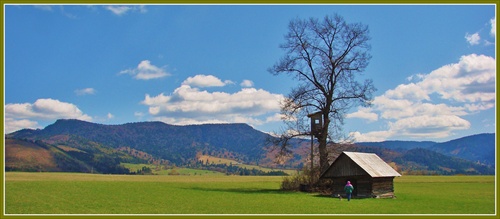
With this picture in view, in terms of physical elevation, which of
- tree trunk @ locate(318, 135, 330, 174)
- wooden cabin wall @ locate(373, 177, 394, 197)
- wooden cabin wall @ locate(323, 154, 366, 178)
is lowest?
wooden cabin wall @ locate(373, 177, 394, 197)

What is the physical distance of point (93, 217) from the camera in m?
22.7

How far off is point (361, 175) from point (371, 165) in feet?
7.27

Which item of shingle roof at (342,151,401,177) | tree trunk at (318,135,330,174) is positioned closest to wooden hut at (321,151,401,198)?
shingle roof at (342,151,401,177)

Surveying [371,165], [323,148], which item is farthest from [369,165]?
[323,148]

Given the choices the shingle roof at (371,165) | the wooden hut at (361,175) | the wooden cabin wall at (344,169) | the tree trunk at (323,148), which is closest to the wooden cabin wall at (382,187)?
the wooden hut at (361,175)

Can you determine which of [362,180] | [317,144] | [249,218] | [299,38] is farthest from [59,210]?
[299,38]

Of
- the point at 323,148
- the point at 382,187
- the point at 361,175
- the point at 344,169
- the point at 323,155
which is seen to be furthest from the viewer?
the point at 323,148

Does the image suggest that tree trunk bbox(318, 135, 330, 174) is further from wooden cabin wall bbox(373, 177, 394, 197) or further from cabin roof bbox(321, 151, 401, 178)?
wooden cabin wall bbox(373, 177, 394, 197)

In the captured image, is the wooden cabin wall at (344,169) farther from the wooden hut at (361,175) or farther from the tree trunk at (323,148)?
the tree trunk at (323,148)

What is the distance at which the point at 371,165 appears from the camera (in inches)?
1720

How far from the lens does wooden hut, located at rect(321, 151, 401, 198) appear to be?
4203cm

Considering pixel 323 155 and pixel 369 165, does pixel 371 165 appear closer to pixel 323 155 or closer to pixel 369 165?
pixel 369 165

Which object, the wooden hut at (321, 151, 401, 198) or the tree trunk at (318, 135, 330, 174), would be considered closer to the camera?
the wooden hut at (321, 151, 401, 198)

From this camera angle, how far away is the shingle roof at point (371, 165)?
42062 millimetres
